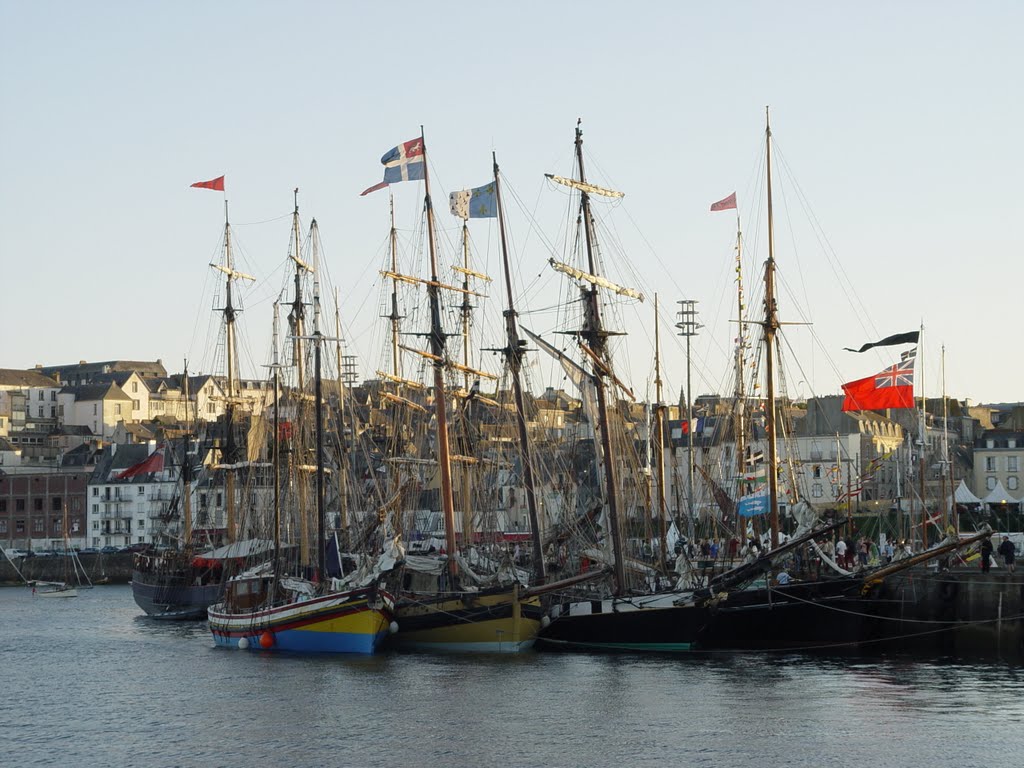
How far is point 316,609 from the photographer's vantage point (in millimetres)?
73688

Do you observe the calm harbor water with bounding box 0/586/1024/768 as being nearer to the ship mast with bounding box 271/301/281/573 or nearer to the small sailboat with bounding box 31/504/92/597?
the ship mast with bounding box 271/301/281/573

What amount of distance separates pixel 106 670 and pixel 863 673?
3618 cm

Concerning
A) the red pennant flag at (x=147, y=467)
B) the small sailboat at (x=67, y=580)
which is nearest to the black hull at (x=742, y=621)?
the red pennant flag at (x=147, y=467)

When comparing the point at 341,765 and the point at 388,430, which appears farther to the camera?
the point at 388,430

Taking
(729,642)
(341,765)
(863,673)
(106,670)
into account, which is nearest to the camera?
(341,765)

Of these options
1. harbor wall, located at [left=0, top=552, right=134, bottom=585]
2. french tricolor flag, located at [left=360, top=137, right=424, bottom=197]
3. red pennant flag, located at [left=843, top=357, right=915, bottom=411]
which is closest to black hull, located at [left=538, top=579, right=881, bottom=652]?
red pennant flag, located at [left=843, top=357, right=915, bottom=411]

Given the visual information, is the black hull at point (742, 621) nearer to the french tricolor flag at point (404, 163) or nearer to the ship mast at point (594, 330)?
the ship mast at point (594, 330)

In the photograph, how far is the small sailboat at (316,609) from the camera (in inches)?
2849

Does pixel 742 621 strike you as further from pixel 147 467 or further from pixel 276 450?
pixel 147 467

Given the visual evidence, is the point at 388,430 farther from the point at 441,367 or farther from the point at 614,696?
the point at 614,696

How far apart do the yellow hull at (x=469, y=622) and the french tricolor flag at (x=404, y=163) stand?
2158 centimetres

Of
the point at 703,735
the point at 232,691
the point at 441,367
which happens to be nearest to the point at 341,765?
the point at 703,735

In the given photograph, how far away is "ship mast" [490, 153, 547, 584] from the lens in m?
74.2

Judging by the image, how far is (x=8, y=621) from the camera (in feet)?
386
